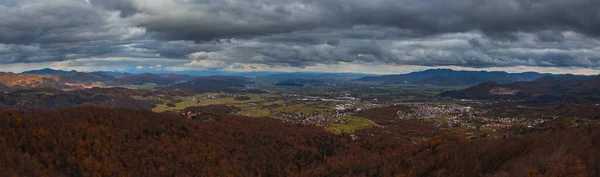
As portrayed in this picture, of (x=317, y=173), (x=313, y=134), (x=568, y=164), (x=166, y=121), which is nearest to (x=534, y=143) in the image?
(x=568, y=164)

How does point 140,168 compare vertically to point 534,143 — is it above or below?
below

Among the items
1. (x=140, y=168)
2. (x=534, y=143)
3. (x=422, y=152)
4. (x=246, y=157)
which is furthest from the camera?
(x=246, y=157)

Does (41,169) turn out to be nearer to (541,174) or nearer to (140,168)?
(140,168)

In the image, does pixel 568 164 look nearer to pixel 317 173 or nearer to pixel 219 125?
pixel 317 173

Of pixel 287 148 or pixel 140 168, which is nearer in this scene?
pixel 140 168

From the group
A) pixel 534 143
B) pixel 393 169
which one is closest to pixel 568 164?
pixel 534 143

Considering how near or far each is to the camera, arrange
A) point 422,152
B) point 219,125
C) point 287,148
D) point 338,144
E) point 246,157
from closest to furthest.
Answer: point 422,152, point 246,157, point 287,148, point 338,144, point 219,125
